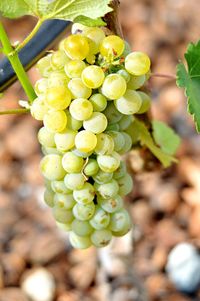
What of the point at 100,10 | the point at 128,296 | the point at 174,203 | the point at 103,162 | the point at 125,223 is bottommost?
the point at 174,203

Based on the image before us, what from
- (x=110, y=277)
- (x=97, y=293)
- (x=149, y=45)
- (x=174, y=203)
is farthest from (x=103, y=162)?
(x=149, y=45)

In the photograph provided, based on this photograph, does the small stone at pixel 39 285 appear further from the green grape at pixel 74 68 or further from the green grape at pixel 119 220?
the green grape at pixel 74 68

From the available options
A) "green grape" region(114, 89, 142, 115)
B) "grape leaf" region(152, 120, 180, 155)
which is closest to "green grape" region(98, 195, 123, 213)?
"green grape" region(114, 89, 142, 115)

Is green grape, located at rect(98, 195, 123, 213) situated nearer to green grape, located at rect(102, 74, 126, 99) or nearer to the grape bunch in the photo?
the grape bunch

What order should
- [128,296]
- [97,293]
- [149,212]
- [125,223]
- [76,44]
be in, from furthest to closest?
[149,212] → [97,293] → [128,296] → [125,223] → [76,44]

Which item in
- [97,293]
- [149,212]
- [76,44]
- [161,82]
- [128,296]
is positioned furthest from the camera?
[161,82]

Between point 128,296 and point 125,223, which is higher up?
point 125,223

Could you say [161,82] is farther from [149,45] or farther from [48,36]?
[48,36]

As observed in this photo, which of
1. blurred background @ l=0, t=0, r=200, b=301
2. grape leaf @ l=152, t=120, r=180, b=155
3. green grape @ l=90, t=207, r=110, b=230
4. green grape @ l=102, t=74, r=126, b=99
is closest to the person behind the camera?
green grape @ l=102, t=74, r=126, b=99
